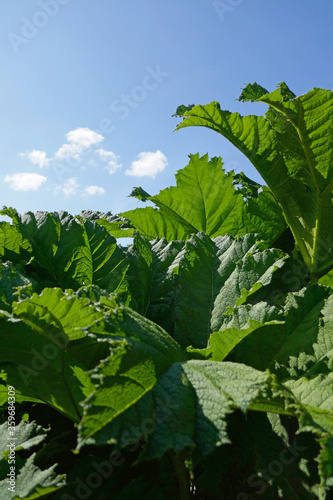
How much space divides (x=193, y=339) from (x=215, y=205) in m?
0.60

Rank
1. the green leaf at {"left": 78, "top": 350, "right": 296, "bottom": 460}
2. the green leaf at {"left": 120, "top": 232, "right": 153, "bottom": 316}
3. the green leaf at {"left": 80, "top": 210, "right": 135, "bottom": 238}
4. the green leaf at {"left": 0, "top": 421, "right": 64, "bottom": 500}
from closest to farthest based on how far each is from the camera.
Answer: the green leaf at {"left": 78, "top": 350, "right": 296, "bottom": 460} < the green leaf at {"left": 0, "top": 421, "right": 64, "bottom": 500} < the green leaf at {"left": 120, "top": 232, "right": 153, "bottom": 316} < the green leaf at {"left": 80, "top": 210, "right": 135, "bottom": 238}

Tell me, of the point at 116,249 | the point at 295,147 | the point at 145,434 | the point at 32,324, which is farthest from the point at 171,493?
the point at 295,147

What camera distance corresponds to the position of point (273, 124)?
1.33 meters

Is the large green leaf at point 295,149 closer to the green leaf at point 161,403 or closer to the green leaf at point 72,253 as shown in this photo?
the green leaf at point 72,253

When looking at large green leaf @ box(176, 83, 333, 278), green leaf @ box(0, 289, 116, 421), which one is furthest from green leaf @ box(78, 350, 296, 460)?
large green leaf @ box(176, 83, 333, 278)

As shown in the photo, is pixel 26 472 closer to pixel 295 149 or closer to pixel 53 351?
pixel 53 351

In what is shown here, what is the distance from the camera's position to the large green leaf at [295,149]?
4.03 feet

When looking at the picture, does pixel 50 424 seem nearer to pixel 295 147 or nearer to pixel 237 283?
pixel 237 283

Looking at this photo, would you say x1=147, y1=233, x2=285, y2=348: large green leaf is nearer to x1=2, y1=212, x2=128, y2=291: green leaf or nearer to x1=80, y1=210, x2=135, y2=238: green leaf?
x1=2, y1=212, x2=128, y2=291: green leaf

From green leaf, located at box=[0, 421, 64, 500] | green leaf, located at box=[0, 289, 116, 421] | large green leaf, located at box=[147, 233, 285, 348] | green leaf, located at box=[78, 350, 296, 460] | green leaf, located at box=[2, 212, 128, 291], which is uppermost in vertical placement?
green leaf, located at box=[2, 212, 128, 291]

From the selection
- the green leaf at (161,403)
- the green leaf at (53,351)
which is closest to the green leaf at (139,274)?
the green leaf at (53,351)

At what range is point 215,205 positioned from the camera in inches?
62.1

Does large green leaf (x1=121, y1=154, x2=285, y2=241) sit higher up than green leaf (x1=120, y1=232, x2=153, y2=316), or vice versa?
large green leaf (x1=121, y1=154, x2=285, y2=241)

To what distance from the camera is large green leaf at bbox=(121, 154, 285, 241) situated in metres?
1.56
